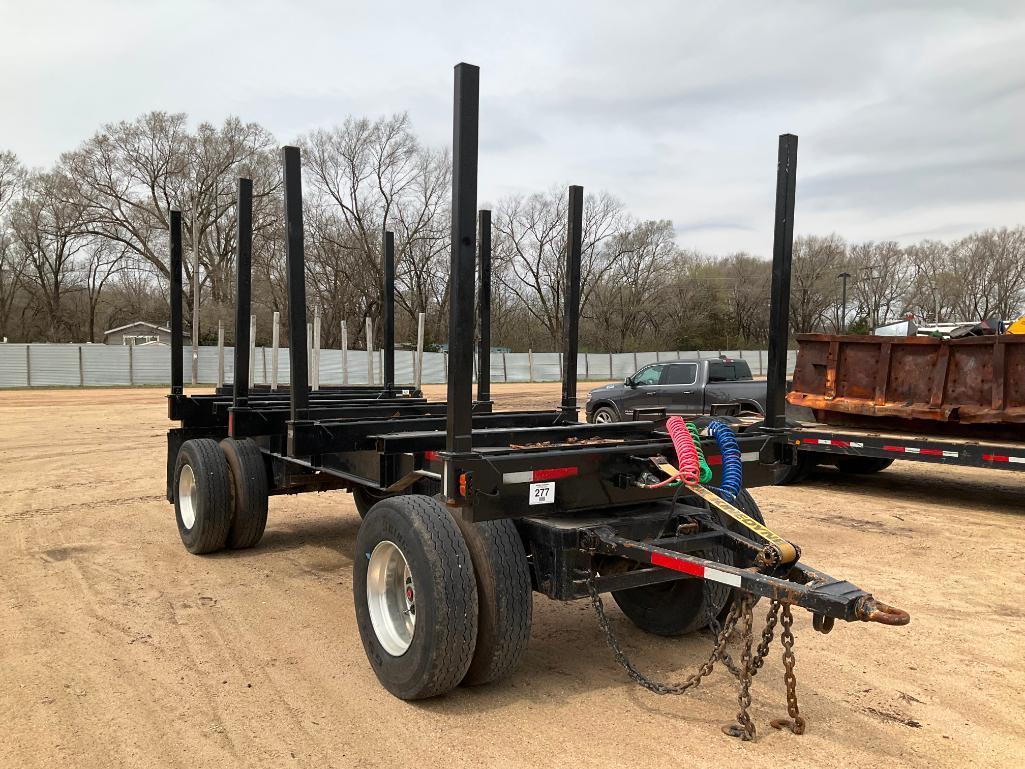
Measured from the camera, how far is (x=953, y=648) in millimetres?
4723

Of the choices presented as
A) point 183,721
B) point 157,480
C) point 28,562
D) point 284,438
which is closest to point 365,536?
point 183,721

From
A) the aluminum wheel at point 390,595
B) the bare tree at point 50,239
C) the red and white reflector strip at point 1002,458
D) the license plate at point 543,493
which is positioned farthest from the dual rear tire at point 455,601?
the bare tree at point 50,239

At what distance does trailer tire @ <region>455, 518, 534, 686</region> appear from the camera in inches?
147

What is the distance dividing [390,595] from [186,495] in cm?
365

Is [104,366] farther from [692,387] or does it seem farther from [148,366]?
[692,387]

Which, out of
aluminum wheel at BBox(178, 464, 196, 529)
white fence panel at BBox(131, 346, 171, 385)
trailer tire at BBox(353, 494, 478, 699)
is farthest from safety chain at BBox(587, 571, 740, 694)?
white fence panel at BBox(131, 346, 171, 385)

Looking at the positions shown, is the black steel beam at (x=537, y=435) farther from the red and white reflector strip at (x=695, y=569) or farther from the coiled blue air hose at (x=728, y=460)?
the red and white reflector strip at (x=695, y=569)

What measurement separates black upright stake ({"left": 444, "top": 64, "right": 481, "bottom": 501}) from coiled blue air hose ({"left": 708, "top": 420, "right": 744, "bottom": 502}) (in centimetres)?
133

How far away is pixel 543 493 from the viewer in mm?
3752

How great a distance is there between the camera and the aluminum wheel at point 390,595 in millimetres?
4199

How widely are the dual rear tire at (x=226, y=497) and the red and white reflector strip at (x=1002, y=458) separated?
7.52 metres

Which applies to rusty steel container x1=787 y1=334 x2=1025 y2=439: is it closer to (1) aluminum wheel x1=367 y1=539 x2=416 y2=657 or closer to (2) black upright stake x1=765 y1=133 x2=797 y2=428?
(2) black upright stake x1=765 y1=133 x2=797 y2=428

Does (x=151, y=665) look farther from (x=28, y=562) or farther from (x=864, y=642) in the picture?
(x=864, y=642)

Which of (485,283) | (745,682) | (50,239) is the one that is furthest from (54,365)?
(745,682)
